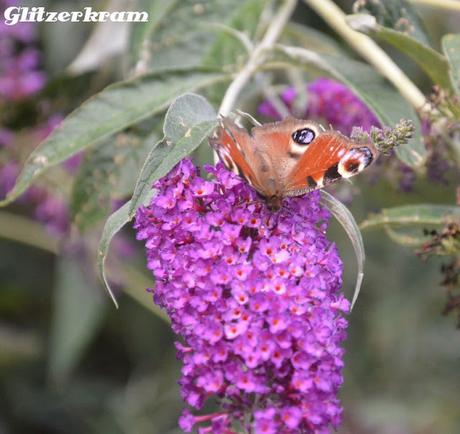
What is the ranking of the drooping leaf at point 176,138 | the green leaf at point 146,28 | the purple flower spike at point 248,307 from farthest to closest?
the green leaf at point 146,28, the drooping leaf at point 176,138, the purple flower spike at point 248,307

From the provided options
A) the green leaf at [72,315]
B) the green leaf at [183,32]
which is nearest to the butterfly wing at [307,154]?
the green leaf at [183,32]

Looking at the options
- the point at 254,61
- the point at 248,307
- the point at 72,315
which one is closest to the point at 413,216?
the point at 254,61

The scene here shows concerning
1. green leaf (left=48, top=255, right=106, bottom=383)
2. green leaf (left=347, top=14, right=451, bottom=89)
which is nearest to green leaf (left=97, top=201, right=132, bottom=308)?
green leaf (left=347, top=14, right=451, bottom=89)

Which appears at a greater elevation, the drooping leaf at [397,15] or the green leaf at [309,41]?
the green leaf at [309,41]

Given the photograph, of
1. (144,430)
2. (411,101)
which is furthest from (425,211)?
(144,430)

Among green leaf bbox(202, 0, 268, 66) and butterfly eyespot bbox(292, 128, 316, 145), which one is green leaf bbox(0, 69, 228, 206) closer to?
green leaf bbox(202, 0, 268, 66)

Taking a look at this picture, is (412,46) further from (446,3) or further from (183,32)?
(183,32)

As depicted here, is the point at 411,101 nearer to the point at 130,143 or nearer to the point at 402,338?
the point at 130,143

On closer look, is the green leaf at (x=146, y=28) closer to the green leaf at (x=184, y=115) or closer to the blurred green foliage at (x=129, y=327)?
the blurred green foliage at (x=129, y=327)
